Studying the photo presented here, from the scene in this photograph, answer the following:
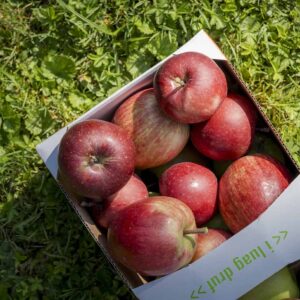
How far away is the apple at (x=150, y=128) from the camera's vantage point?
2070mm

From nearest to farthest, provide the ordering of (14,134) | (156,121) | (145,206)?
(145,206) → (156,121) → (14,134)

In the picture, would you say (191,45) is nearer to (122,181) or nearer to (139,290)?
(122,181)

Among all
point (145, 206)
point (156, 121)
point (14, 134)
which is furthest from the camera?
point (14, 134)

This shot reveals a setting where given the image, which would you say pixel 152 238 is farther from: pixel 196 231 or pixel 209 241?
pixel 209 241

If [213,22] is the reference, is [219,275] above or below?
below

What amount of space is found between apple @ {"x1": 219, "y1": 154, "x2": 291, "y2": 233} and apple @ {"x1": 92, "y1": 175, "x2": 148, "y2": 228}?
303mm

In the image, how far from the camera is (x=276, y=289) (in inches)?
80.2

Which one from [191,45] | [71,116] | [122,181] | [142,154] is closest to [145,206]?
[122,181]

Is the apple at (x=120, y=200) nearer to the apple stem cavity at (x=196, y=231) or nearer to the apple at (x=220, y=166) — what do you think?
the apple stem cavity at (x=196, y=231)

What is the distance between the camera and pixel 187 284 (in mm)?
1913

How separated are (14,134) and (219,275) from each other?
1.21 meters

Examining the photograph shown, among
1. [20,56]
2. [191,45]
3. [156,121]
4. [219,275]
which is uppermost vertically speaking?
[20,56]

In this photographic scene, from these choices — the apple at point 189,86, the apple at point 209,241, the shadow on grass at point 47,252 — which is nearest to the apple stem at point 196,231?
the apple at point 209,241

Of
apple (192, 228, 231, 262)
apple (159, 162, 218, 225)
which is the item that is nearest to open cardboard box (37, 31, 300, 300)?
apple (192, 228, 231, 262)
